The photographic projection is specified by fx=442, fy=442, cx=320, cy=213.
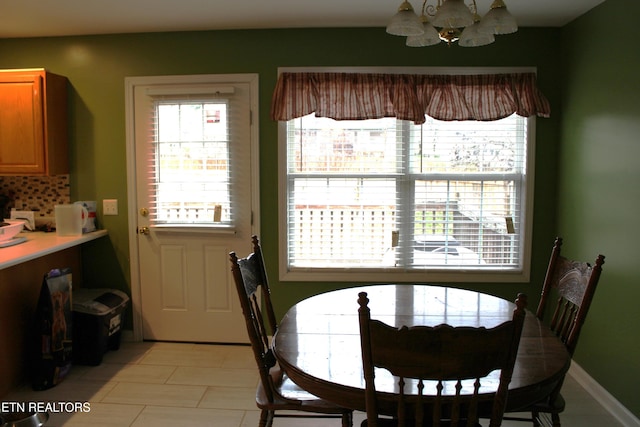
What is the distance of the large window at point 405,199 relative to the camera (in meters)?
3.31

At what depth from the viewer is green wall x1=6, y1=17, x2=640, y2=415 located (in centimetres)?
273

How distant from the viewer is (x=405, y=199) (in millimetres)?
3361

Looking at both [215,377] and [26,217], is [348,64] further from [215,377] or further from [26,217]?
[26,217]

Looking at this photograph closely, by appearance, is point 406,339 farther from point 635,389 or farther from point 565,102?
point 565,102

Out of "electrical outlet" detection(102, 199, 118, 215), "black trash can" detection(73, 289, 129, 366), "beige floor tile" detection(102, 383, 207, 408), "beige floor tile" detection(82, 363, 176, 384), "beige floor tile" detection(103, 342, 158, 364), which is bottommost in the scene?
"beige floor tile" detection(102, 383, 207, 408)

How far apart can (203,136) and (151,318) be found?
1.51 meters


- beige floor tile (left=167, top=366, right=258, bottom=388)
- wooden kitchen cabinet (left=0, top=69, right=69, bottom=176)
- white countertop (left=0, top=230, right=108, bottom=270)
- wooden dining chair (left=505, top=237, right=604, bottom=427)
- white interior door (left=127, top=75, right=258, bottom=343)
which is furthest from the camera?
white interior door (left=127, top=75, right=258, bottom=343)

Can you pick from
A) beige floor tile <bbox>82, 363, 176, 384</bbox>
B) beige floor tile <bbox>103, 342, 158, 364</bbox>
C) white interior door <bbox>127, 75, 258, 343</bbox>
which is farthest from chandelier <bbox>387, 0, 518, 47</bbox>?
beige floor tile <bbox>103, 342, 158, 364</bbox>

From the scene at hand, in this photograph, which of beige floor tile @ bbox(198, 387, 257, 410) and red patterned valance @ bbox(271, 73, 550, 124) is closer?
beige floor tile @ bbox(198, 387, 257, 410)

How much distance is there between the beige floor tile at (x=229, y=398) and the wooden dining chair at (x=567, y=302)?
1487mm

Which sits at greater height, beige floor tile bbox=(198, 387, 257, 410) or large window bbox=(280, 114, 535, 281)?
large window bbox=(280, 114, 535, 281)

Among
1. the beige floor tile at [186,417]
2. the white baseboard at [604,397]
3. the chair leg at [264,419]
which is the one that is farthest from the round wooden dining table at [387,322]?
the white baseboard at [604,397]

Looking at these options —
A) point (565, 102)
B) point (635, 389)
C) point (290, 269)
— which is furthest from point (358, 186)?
point (635, 389)

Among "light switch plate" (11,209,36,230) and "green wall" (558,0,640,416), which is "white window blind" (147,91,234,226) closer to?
"light switch plate" (11,209,36,230)
